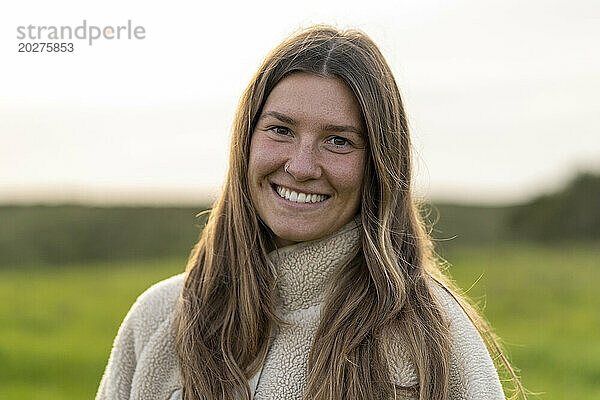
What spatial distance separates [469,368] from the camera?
190cm

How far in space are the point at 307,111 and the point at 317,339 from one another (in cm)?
56

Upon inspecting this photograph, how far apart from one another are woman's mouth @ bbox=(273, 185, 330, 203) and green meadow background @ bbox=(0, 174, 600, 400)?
551 centimetres

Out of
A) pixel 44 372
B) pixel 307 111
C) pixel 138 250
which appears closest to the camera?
pixel 307 111

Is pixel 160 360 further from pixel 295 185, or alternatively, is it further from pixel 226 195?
pixel 295 185

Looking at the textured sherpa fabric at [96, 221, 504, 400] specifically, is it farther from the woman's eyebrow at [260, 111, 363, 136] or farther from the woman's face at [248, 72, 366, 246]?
the woman's eyebrow at [260, 111, 363, 136]

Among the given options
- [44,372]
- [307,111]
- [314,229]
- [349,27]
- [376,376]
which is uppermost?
[349,27]

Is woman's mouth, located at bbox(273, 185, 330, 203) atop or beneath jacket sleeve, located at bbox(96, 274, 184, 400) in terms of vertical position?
atop

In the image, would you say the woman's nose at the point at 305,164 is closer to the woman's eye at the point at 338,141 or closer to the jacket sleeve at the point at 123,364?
the woman's eye at the point at 338,141

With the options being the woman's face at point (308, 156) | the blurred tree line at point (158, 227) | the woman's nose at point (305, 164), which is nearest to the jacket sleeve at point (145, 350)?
the woman's face at point (308, 156)

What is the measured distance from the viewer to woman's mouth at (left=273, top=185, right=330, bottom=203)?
188 centimetres

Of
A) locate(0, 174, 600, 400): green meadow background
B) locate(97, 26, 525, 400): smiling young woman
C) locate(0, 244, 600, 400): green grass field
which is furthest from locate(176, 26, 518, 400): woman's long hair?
locate(0, 174, 600, 400): green meadow background

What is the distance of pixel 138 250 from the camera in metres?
9.24

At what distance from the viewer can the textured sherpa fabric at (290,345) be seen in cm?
190

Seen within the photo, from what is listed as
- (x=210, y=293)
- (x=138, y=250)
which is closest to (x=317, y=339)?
(x=210, y=293)
